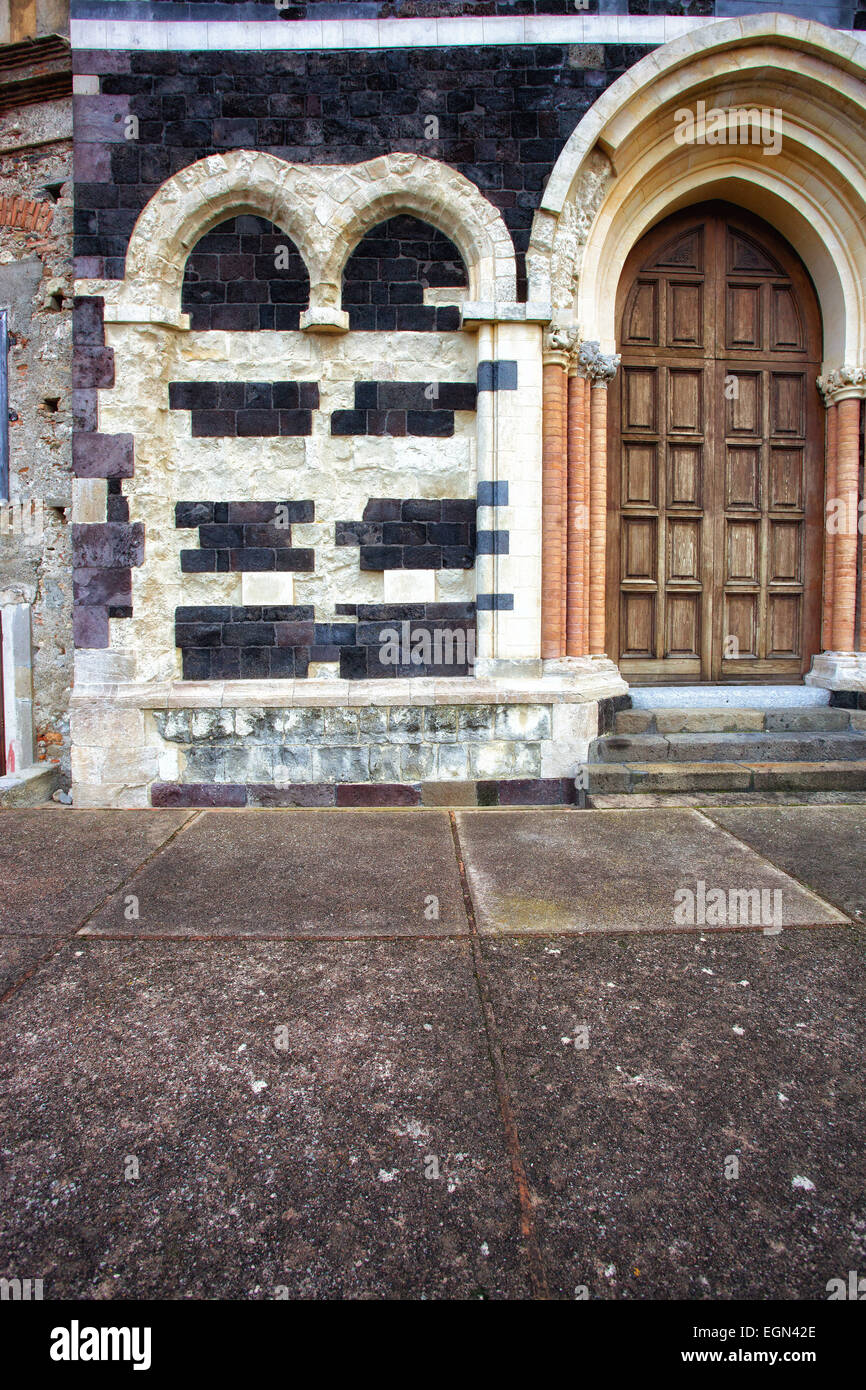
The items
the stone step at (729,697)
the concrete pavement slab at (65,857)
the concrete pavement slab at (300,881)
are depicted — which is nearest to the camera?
the concrete pavement slab at (300,881)

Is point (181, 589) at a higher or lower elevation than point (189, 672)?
higher

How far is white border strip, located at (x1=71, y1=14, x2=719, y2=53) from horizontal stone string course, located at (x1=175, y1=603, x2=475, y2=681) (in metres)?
3.45

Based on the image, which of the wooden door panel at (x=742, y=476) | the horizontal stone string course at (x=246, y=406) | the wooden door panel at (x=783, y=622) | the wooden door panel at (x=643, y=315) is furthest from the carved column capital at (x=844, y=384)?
the horizontal stone string course at (x=246, y=406)

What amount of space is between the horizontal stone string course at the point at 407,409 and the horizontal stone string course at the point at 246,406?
22cm

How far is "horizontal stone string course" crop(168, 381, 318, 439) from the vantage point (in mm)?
4625

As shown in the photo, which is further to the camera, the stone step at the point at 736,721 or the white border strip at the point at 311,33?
the stone step at the point at 736,721

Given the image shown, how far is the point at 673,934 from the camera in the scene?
2.73m

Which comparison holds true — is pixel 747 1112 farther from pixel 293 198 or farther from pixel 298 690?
pixel 293 198

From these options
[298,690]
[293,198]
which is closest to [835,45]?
[293,198]

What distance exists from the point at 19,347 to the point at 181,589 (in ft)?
7.45

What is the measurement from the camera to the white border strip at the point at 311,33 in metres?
4.46

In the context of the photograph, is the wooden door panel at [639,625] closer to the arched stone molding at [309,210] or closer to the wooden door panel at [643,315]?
the wooden door panel at [643,315]

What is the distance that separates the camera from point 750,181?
16.8 feet

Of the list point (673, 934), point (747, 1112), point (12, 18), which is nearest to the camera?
point (747, 1112)
